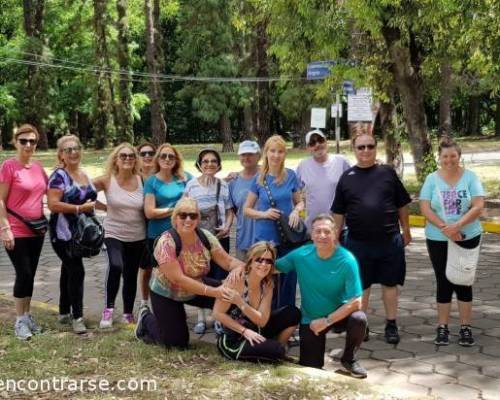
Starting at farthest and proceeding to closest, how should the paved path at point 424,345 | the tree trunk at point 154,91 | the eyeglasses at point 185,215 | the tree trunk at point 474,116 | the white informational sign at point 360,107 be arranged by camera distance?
the tree trunk at point 474,116
the tree trunk at point 154,91
the white informational sign at point 360,107
the eyeglasses at point 185,215
the paved path at point 424,345

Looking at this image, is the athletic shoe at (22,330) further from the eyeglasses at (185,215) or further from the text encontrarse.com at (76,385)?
the eyeglasses at (185,215)

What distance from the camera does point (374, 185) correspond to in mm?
5535

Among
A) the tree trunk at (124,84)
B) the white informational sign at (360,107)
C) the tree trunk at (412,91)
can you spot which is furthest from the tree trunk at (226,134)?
the white informational sign at (360,107)

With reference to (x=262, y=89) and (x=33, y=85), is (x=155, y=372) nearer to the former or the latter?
(x=262, y=89)

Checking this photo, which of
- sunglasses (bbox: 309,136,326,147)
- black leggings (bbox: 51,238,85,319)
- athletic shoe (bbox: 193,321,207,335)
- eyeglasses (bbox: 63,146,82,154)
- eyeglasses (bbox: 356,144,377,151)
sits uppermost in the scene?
sunglasses (bbox: 309,136,326,147)

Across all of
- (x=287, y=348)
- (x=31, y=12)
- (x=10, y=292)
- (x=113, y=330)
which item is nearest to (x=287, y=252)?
(x=287, y=348)

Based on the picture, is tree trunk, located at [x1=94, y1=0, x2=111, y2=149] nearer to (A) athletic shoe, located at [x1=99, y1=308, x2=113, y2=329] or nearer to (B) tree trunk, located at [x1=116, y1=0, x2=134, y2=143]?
(B) tree trunk, located at [x1=116, y1=0, x2=134, y2=143]

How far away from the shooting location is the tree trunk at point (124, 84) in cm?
4009

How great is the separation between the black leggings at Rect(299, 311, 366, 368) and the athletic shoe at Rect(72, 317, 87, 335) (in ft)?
6.59

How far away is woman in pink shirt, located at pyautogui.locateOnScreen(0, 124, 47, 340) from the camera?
18.8 ft

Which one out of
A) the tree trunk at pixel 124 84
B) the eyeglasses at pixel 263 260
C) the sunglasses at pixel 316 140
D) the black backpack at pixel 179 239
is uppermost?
the tree trunk at pixel 124 84

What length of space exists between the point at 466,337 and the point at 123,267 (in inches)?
120

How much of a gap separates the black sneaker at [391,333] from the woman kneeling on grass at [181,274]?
1.46 m

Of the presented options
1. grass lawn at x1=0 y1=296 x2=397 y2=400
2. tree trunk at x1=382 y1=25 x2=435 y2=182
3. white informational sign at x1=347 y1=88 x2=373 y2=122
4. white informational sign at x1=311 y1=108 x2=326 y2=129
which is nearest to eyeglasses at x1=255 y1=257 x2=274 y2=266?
grass lawn at x1=0 y1=296 x2=397 y2=400
